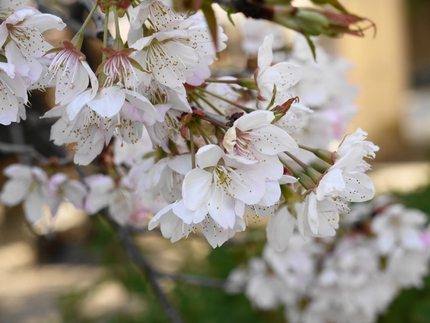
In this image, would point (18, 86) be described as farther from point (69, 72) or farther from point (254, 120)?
point (254, 120)

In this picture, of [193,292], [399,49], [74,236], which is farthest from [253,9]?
[399,49]

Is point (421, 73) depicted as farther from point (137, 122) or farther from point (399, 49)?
point (137, 122)

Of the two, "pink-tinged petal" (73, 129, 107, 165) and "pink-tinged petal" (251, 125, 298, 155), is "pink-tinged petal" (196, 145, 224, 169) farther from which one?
"pink-tinged petal" (73, 129, 107, 165)

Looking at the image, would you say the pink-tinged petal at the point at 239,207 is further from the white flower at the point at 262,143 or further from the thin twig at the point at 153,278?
the thin twig at the point at 153,278

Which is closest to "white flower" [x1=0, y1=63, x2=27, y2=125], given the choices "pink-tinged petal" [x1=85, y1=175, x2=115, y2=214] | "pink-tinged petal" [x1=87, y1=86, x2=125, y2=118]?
"pink-tinged petal" [x1=87, y1=86, x2=125, y2=118]

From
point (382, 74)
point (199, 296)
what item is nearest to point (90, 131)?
point (199, 296)
